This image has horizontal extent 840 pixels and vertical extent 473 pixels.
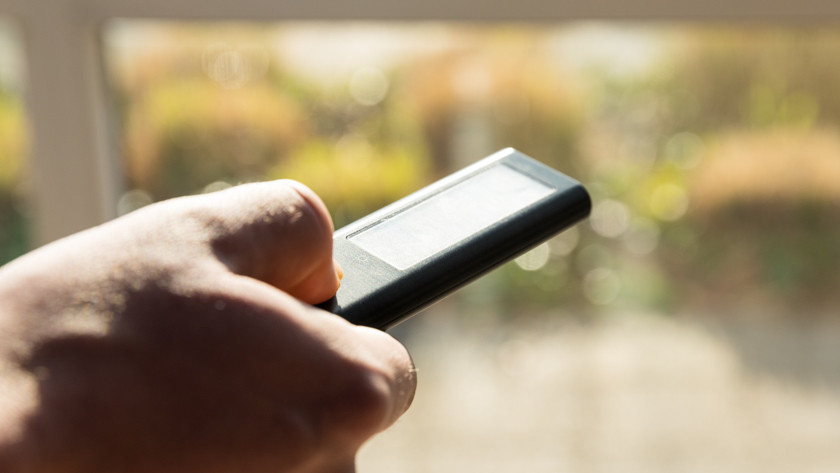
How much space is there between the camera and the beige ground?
34.9 inches

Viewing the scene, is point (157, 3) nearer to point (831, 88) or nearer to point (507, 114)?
point (507, 114)

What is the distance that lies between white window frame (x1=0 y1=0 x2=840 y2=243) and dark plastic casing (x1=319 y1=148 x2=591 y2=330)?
129mm

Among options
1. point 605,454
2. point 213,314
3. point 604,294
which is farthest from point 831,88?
point 213,314

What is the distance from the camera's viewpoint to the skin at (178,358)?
0.18 m

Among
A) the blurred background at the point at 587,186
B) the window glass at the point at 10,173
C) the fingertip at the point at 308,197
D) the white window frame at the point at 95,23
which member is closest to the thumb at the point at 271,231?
the fingertip at the point at 308,197

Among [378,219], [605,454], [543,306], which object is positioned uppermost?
[378,219]

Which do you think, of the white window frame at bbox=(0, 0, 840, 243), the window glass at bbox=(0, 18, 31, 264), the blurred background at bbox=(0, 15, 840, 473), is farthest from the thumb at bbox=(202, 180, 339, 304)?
the window glass at bbox=(0, 18, 31, 264)

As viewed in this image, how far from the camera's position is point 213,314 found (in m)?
0.20

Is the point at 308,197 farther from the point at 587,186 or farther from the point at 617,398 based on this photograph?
the point at 617,398

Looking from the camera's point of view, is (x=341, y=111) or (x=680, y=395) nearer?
(x=341, y=111)

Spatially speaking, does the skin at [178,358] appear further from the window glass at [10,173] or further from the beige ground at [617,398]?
the beige ground at [617,398]

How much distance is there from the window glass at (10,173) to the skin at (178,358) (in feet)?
1.84

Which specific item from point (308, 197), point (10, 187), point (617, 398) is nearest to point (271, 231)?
point (308, 197)

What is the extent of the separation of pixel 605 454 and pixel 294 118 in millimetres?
531
